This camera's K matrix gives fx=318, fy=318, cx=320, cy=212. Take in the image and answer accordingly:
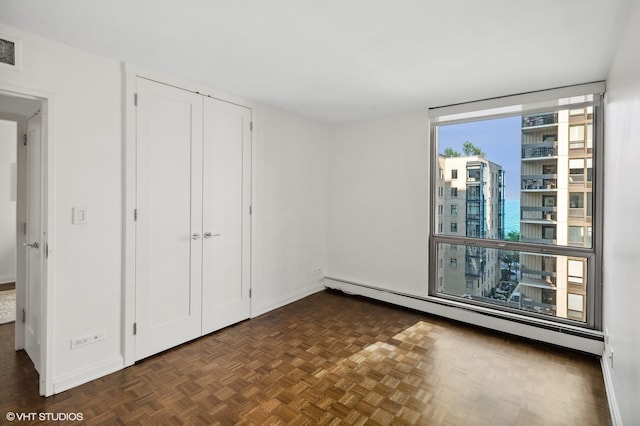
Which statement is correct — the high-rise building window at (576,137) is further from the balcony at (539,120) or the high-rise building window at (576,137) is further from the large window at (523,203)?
the balcony at (539,120)

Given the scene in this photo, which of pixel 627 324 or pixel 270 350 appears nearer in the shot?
pixel 627 324

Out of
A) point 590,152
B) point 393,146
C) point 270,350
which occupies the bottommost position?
point 270,350

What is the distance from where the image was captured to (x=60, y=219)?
7.69 ft

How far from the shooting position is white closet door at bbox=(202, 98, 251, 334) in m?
3.30

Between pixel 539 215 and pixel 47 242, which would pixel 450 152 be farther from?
pixel 47 242

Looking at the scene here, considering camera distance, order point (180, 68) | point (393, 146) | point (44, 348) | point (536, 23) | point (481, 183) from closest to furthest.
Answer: point (536, 23) → point (44, 348) → point (180, 68) → point (481, 183) → point (393, 146)

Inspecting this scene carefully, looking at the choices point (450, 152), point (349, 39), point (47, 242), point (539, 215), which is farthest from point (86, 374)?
point (539, 215)

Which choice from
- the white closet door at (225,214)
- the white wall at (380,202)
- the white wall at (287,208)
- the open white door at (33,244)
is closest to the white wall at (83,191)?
the open white door at (33,244)

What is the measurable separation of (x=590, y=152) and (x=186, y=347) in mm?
4290

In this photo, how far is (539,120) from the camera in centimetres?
331

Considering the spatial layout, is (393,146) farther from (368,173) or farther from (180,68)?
(180,68)

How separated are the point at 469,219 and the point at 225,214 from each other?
285 cm

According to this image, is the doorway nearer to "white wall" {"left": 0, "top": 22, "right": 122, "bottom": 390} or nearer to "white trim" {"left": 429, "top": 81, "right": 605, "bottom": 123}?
"white wall" {"left": 0, "top": 22, "right": 122, "bottom": 390}

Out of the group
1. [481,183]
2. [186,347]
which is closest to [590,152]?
[481,183]
